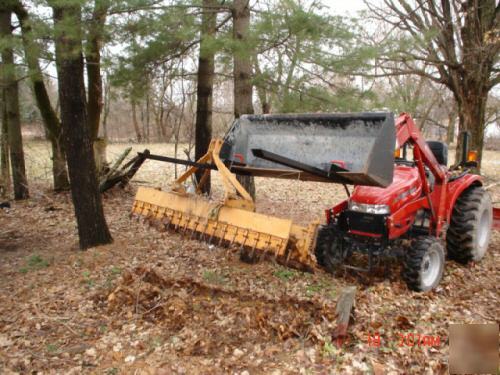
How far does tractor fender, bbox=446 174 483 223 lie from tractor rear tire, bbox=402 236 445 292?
725 mm

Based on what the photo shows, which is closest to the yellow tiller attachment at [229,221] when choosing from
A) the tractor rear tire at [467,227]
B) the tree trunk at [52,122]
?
the tractor rear tire at [467,227]

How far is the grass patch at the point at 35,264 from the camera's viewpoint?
585cm

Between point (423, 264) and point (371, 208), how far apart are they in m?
0.86

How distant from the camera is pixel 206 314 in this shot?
4156 mm

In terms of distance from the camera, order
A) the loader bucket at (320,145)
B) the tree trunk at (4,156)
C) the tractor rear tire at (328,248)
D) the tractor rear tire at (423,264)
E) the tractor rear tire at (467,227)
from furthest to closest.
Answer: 1. the tree trunk at (4,156)
2. the tractor rear tire at (467,227)
3. the tractor rear tire at (328,248)
4. the tractor rear tire at (423,264)
5. the loader bucket at (320,145)

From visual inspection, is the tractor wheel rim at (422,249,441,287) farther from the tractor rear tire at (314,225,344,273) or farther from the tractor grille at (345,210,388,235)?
the tractor rear tire at (314,225,344,273)

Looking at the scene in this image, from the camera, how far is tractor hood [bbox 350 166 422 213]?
15.8 ft

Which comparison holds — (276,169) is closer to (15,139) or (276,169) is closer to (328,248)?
(328,248)

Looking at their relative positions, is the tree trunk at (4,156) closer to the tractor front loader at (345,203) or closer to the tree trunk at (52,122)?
the tree trunk at (52,122)

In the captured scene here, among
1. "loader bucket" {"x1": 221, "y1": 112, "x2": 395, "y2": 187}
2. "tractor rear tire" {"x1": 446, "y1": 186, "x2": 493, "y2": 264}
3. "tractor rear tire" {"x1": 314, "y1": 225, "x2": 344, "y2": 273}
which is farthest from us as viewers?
"tractor rear tire" {"x1": 446, "y1": 186, "x2": 493, "y2": 264}

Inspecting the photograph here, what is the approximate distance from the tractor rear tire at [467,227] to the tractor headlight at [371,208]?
1.53 m

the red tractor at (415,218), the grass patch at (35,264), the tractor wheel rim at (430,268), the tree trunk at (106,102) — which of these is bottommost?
the grass patch at (35,264)

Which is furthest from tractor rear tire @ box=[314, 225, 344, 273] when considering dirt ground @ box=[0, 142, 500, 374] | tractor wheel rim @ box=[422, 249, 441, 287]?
→ tractor wheel rim @ box=[422, 249, 441, 287]

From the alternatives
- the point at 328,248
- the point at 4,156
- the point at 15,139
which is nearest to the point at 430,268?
the point at 328,248
